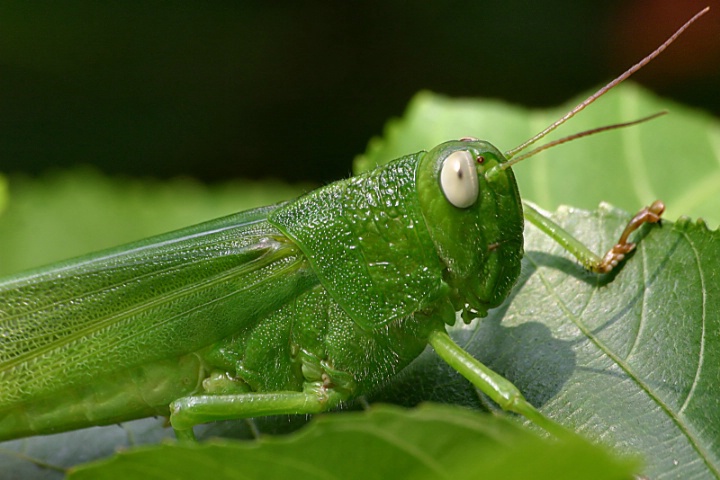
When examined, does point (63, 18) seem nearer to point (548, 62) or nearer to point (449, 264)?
point (548, 62)

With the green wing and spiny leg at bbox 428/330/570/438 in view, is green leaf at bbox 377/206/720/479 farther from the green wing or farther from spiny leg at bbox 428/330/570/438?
the green wing

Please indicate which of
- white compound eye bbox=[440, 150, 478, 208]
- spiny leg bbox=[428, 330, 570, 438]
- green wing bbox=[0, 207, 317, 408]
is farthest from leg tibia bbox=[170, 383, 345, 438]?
white compound eye bbox=[440, 150, 478, 208]

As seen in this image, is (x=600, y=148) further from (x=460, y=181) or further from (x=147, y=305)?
(x=147, y=305)

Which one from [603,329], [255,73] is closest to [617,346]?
[603,329]

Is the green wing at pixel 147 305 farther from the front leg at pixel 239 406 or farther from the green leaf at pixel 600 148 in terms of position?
the green leaf at pixel 600 148

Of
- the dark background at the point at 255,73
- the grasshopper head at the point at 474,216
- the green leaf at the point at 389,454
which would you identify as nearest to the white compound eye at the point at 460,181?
the grasshopper head at the point at 474,216

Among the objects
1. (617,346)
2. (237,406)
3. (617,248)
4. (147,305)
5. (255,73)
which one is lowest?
(237,406)
